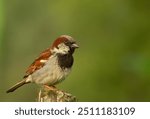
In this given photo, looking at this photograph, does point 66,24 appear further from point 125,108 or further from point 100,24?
point 125,108

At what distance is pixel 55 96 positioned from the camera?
32.7 feet

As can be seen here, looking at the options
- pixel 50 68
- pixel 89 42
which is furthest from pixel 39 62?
pixel 89 42

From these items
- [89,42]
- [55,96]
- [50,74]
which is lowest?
[55,96]

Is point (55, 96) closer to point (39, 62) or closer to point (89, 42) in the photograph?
point (39, 62)

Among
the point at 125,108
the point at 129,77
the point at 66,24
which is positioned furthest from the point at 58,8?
the point at 125,108

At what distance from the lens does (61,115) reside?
10492 mm

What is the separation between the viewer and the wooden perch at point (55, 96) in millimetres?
9930

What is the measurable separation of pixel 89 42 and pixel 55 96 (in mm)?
4912

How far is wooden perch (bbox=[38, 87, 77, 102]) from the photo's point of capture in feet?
32.6

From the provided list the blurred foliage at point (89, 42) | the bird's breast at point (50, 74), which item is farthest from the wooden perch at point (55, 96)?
the blurred foliage at point (89, 42)

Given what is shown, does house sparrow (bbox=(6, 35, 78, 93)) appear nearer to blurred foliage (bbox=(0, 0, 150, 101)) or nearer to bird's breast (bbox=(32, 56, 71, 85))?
bird's breast (bbox=(32, 56, 71, 85))

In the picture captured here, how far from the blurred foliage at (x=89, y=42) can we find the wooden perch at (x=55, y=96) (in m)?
3.04

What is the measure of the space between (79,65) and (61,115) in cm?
398

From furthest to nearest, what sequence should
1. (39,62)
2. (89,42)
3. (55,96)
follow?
(89,42)
(39,62)
(55,96)
